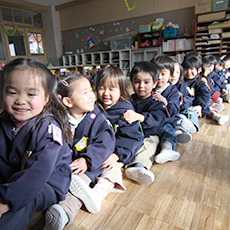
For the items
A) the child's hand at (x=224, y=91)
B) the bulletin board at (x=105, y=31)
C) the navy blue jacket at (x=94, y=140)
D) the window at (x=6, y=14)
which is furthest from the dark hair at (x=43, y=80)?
the window at (x=6, y=14)

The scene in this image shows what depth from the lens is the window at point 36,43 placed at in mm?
7645

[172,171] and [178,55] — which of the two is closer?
[172,171]

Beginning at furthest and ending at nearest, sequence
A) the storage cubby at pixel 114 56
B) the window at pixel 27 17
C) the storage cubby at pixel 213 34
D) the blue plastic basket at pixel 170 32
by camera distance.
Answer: the window at pixel 27 17
the storage cubby at pixel 114 56
the blue plastic basket at pixel 170 32
the storage cubby at pixel 213 34

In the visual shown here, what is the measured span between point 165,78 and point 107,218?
123 cm

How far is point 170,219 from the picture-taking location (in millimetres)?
870

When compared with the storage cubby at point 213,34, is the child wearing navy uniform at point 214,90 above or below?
below

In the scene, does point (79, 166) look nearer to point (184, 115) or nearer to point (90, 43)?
point (184, 115)

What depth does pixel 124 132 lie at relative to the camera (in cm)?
128

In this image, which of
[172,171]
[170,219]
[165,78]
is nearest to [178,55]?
[165,78]

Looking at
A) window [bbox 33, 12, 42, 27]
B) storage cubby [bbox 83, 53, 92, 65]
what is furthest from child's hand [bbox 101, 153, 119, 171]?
window [bbox 33, 12, 42, 27]

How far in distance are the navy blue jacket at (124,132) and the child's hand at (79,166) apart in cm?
29

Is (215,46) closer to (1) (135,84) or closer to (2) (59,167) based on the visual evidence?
(1) (135,84)

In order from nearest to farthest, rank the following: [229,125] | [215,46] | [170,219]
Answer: [170,219], [229,125], [215,46]

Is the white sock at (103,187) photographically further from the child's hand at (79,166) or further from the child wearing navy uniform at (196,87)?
the child wearing navy uniform at (196,87)
